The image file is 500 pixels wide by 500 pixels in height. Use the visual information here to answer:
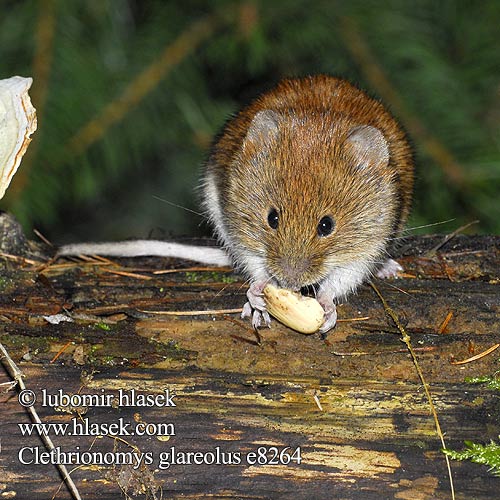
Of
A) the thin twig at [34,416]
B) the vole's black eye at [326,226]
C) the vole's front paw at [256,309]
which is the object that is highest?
the vole's black eye at [326,226]

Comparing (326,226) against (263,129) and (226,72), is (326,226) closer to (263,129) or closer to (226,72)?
(263,129)

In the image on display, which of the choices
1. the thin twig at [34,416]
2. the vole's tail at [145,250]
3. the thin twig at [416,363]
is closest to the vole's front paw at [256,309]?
the thin twig at [416,363]

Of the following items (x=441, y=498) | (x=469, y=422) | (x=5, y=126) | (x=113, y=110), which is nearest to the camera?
(x=441, y=498)

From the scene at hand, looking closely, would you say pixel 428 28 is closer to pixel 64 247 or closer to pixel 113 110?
pixel 113 110

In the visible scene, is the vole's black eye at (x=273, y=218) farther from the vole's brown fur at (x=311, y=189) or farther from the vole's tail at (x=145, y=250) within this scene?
the vole's tail at (x=145, y=250)

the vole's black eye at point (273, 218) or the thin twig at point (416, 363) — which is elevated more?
the vole's black eye at point (273, 218)

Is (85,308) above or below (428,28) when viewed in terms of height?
below

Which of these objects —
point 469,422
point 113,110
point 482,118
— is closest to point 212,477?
point 469,422

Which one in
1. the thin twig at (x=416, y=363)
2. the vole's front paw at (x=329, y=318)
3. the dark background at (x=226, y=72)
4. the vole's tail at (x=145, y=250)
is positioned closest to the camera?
the thin twig at (x=416, y=363)
